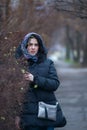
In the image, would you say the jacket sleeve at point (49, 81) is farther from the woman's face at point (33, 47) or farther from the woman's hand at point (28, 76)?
the woman's face at point (33, 47)

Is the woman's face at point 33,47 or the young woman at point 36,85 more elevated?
the woman's face at point 33,47

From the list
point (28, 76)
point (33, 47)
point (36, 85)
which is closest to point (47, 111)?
point (36, 85)

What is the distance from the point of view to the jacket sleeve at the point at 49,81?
21.2 feet

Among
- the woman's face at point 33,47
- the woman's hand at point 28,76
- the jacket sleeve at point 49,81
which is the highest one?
the woman's face at point 33,47

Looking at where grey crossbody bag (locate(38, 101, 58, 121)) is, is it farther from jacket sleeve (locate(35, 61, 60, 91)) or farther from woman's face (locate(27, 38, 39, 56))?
woman's face (locate(27, 38, 39, 56))

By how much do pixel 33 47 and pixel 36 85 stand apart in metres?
0.45

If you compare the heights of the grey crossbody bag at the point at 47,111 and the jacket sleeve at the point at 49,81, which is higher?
the jacket sleeve at the point at 49,81

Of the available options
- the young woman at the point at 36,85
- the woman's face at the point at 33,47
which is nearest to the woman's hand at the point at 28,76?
the young woman at the point at 36,85

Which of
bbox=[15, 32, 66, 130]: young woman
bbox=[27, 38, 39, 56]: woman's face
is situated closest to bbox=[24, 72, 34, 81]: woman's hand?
bbox=[15, 32, 66, 130]: young woman

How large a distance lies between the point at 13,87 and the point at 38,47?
1.85 ft

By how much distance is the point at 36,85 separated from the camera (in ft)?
21.3

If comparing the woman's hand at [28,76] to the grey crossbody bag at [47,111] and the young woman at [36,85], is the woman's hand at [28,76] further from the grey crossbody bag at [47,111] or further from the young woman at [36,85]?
the grey crossbody bag at [47,111]

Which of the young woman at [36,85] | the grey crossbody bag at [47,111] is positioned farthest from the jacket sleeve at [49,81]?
the grey crossbody bag at [47,111]

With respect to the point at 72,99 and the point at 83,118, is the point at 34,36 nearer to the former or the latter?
the point at 83,118
